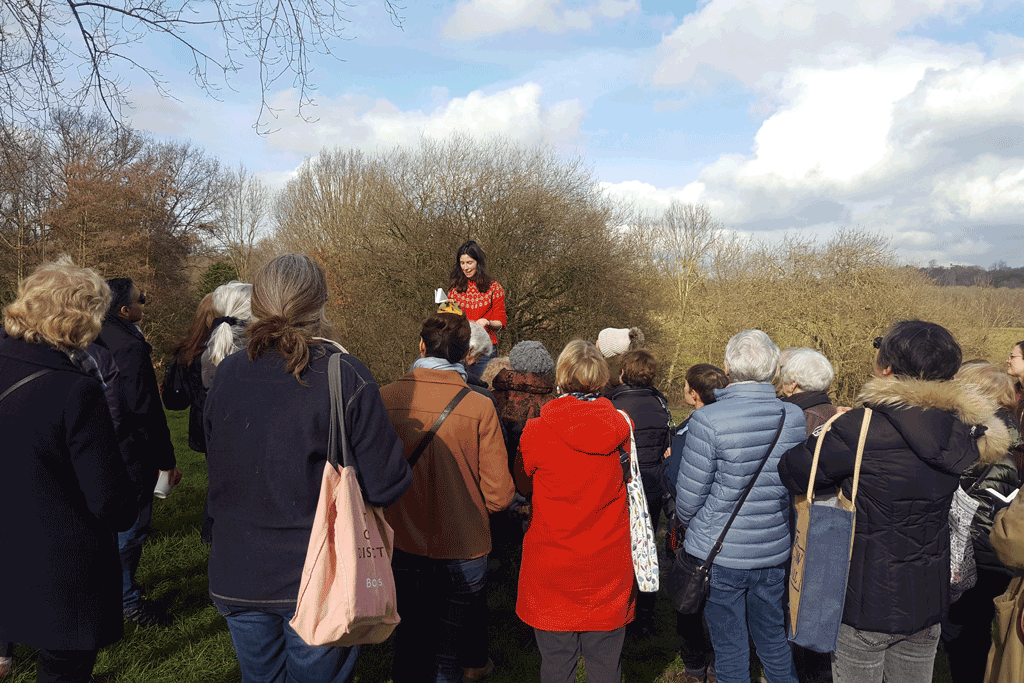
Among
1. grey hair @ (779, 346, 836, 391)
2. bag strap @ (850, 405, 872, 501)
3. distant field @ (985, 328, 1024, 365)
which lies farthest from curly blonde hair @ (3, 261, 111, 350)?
distant field @ (985, 328, 1024, 365)

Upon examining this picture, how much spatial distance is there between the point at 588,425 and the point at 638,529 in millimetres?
560

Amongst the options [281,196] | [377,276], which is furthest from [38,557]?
[281,196]

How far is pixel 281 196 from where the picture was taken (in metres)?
28.7

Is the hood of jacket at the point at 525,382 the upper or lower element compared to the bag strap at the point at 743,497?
upper

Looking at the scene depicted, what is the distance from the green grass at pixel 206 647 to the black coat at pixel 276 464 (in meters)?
1.85

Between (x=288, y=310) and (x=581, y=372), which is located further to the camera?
(x=581, y=372)

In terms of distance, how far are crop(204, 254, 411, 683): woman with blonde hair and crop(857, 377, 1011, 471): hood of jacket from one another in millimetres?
1818

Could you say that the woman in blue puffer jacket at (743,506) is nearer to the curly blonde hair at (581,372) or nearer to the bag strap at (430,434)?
the curly blonde hair at (581,372)

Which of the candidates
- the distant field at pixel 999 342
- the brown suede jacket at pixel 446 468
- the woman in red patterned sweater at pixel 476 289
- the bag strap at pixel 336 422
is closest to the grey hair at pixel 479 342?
the woman in red patterned sweater at pixel 476 289

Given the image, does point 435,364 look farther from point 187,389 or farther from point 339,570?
point 187,389

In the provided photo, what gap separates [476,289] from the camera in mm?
5199

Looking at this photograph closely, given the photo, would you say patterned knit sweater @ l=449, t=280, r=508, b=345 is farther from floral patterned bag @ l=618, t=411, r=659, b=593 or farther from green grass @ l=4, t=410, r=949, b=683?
floral patterned bag @ l=618, t=411, r=659, b=593

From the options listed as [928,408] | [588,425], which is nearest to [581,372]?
[588,425]

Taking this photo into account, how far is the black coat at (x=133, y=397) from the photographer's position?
326 centimetres
